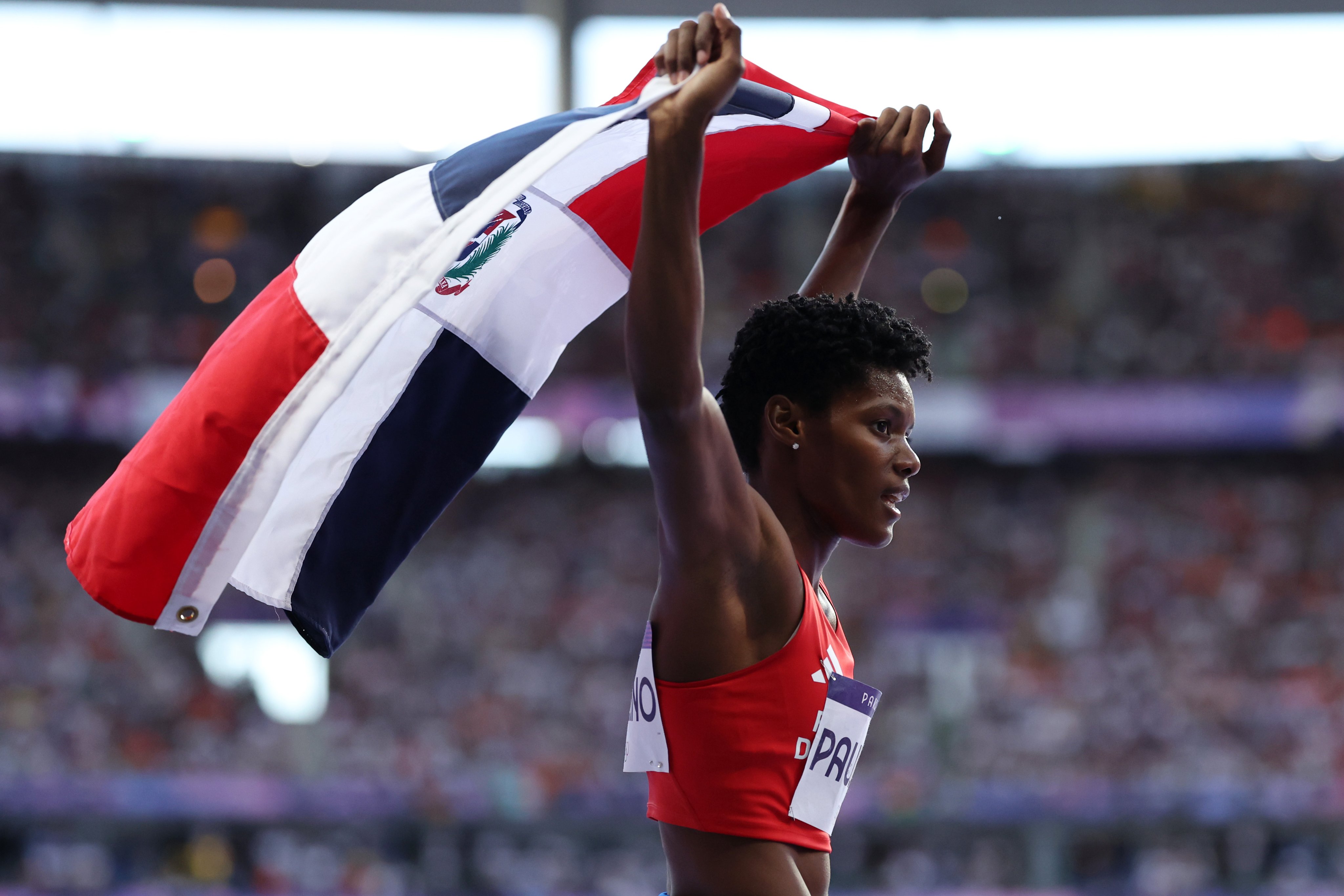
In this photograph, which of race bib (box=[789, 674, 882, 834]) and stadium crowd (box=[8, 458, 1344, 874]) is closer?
race bib (box=[789, 674, 882, 834])

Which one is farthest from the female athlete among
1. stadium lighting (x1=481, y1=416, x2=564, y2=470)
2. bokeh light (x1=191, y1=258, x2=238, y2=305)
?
bokeh light (x1=191, y1=258, x2=238, y2=305)

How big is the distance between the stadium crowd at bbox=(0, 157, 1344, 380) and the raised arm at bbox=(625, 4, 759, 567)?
15.1 m

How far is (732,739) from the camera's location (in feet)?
7.59

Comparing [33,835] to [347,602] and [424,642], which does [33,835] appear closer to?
[424,642]

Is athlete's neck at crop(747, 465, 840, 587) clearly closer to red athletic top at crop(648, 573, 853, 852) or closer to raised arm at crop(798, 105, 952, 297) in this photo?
red athletic top at crop(648, 573, 853, 852)

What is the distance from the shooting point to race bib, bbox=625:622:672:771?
2375 millimetres

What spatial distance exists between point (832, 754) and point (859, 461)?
0.56 metres

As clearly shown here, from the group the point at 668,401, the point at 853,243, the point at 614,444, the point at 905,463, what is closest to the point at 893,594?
the point at 614,444

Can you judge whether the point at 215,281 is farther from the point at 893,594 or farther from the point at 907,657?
the point at 907,657

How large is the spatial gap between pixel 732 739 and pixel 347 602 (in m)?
0.97

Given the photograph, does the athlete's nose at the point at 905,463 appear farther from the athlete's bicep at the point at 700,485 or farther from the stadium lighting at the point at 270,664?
the stadium lighting at the point at 270,664

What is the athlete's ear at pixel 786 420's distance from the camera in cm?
250

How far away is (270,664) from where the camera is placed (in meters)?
16.9

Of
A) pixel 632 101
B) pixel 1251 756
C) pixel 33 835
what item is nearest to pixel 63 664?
pixel 33 835
